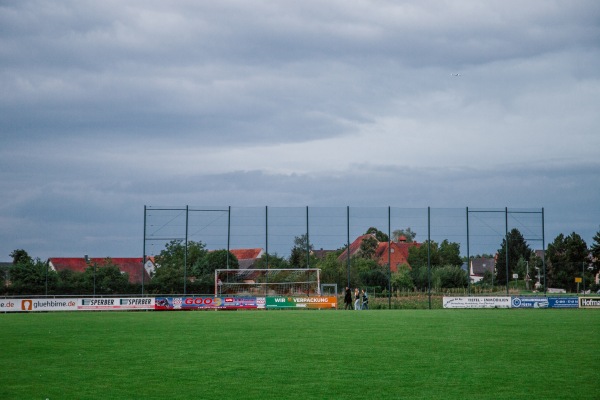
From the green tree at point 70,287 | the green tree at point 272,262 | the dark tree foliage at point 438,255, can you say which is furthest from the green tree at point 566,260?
the green tree at point 70,287

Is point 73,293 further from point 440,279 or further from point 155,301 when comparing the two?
point 440,279

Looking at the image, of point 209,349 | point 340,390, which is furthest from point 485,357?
point 209,349

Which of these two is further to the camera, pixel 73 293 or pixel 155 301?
pixel 73 293

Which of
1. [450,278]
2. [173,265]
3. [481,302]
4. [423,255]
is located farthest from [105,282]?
[423,255]

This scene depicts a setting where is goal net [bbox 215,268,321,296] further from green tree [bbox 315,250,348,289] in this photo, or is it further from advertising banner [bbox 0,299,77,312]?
advertising banner [bbox 0,299,77,312]

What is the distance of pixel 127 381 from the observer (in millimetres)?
13430

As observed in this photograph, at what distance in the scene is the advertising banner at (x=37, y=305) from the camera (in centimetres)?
4725

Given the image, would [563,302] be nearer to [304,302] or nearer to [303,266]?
[304,302]

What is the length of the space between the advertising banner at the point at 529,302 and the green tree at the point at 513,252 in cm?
858

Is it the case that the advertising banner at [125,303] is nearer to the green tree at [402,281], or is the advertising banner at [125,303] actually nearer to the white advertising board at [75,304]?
the white advertising board at [75,304]

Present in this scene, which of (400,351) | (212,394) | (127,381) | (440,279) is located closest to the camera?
(212,394)

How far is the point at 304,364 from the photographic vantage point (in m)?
15.7

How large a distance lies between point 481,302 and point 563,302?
5.98 meters

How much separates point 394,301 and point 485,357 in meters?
40.7
